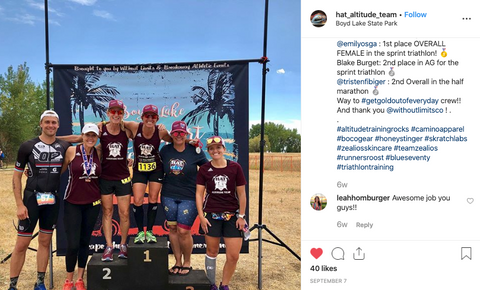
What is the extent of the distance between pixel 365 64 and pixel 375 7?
423 millimetres

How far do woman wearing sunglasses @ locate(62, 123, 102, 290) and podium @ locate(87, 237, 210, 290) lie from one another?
0.32 meters

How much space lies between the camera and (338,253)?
2414mm

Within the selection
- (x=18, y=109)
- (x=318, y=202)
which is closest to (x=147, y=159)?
(x=318, y=202)

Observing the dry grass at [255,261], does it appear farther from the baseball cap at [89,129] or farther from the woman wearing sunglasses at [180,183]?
the baseball cap at [89,129]

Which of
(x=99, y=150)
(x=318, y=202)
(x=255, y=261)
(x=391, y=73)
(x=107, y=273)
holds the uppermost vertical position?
(x=391, y=73)

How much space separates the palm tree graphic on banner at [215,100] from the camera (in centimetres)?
451

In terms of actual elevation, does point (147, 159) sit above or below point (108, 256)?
above

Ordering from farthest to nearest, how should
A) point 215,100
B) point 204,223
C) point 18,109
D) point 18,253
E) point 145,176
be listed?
point 18,109 < point 215,100 < point 145,176 < point 18,253 < point 204,223

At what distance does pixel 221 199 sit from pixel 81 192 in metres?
1.50

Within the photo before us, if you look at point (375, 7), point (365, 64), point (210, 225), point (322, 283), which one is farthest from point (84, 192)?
point (375, 7)

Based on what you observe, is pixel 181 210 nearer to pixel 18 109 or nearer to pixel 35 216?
pixel 35 216

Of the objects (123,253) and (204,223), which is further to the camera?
(123,253)

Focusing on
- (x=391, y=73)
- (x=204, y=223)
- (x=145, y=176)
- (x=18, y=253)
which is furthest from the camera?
(x=145, y=176)

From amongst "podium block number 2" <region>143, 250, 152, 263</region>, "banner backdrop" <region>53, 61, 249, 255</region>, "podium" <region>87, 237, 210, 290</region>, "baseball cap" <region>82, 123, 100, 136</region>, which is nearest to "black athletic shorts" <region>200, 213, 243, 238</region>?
"podium" <region>87, 237, 210, 290</region>
